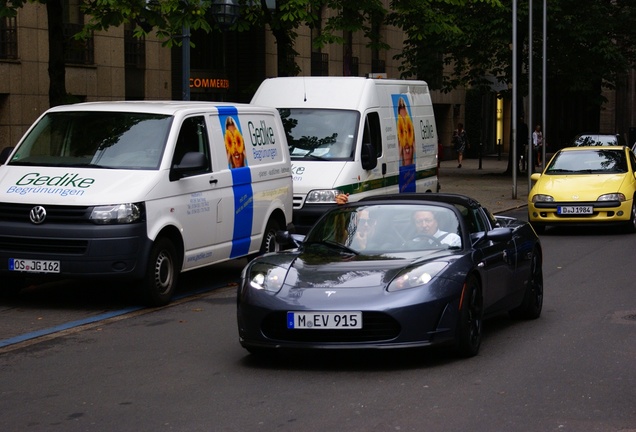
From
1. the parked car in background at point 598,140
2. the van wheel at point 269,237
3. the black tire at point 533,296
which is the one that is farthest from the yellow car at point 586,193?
the parked car in background at point 598,140

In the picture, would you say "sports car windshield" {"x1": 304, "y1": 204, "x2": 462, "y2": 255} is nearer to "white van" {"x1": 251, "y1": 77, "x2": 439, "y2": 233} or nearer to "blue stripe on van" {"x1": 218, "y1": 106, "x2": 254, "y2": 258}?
"blue stripe on van" {"x1": 218, "y1": 106, "x2": 254, "y2": 258}

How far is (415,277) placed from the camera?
8547 mm

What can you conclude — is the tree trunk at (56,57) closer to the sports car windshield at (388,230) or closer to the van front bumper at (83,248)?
the van front bumper at (83,248)

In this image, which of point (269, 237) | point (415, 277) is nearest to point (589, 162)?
point (269, 237)

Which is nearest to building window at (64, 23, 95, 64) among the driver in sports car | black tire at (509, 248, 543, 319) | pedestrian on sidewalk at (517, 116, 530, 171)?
pedestrian on sidewalk at (517, 116, 530, 171)

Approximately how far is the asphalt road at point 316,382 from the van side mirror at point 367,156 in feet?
22.3

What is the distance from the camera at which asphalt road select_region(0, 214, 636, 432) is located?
692 cm

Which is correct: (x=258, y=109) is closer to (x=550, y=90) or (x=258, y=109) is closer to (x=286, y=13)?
(x=286, y=13)

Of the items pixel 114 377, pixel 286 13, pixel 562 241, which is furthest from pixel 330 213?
pixel 286 13

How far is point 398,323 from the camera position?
8305mm

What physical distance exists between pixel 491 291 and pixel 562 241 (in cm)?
1036

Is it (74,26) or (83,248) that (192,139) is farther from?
(74,26)

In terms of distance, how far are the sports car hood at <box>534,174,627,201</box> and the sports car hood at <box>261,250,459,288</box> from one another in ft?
38.3

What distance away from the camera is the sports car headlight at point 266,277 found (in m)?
8.70
